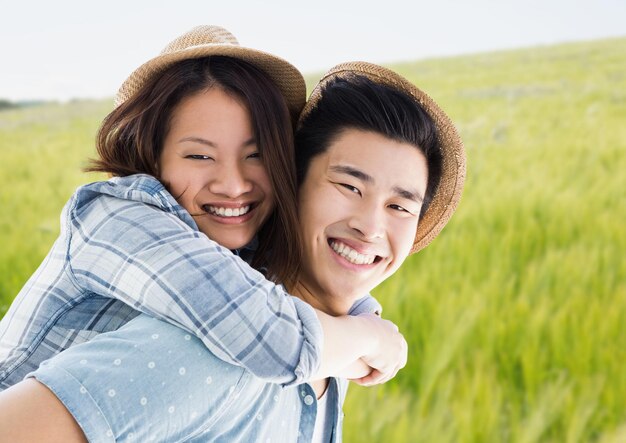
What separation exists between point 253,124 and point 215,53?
177mm

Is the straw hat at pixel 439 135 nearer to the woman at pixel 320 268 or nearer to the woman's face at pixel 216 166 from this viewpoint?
the woman at pixel 320 268

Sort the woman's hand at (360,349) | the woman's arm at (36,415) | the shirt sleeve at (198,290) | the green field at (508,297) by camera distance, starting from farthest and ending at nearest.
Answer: the green field at (508,297), the woman's hand at (360,349), the shirt sleeve at (198,290), the woman's arm at (36,415)

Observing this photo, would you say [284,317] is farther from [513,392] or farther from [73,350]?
[513,392]

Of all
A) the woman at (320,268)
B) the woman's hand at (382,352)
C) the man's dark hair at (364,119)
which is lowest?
the woman's hand at (382,352)

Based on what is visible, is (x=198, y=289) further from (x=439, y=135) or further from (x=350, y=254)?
(x=439, y=135)

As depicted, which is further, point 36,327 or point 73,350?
point 36,327

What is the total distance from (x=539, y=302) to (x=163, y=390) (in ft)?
6.16

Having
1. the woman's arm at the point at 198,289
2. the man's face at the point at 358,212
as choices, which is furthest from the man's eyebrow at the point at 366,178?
the woman's arm at the point at 198,289

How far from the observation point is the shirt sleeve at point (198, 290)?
1.07m

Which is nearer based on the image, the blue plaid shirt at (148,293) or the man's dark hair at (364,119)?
the blue plaid shirt at (148,293)

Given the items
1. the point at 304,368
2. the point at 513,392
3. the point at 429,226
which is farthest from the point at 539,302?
the point at 304,368

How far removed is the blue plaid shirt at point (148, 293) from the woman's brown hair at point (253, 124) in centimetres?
21

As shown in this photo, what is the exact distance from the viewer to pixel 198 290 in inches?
43.0

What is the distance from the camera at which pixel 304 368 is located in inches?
43.6
